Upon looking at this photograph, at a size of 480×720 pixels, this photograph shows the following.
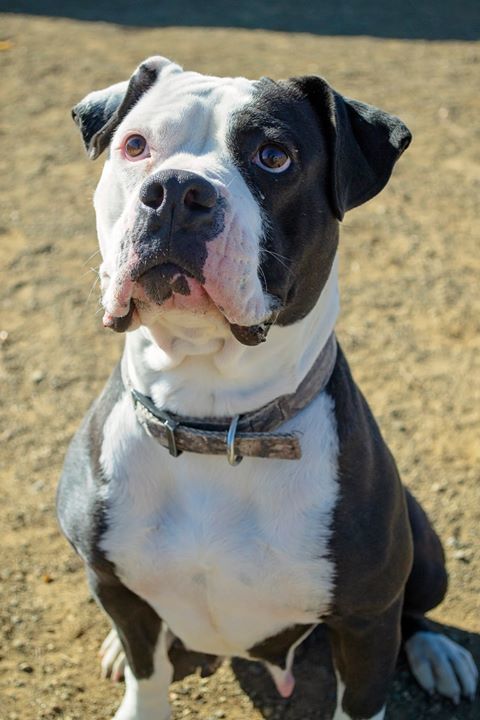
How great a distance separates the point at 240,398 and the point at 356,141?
72 centimetres

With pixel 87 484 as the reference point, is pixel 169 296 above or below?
above

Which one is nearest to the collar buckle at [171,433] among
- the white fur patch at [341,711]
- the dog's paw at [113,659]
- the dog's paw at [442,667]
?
the white fur patch at [341,711]

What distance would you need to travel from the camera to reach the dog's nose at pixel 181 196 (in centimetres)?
228

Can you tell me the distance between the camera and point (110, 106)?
9.28 ft

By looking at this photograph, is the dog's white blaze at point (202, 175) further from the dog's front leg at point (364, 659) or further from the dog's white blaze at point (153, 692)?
the dog's white blaze at point (153, 692)

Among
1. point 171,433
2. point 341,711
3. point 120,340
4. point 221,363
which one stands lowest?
point 120,340

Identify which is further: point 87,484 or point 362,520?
point 87,484

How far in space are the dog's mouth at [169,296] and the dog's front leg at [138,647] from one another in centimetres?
79

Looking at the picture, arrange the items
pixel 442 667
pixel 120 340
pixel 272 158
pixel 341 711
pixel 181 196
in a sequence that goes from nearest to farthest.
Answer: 1. pixel 181 196
2. pixel 272 158
3. pixel 341 711
4. pixel 442 667
5. pixel 120 340

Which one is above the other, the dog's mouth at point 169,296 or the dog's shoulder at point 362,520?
the dog's mouth at point 169,296

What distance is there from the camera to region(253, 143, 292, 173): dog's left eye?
8.21 feet

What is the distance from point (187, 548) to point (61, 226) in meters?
3.65

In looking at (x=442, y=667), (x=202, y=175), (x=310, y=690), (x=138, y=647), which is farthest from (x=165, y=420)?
(x=442, y=667)

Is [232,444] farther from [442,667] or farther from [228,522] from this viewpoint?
[442,667]
